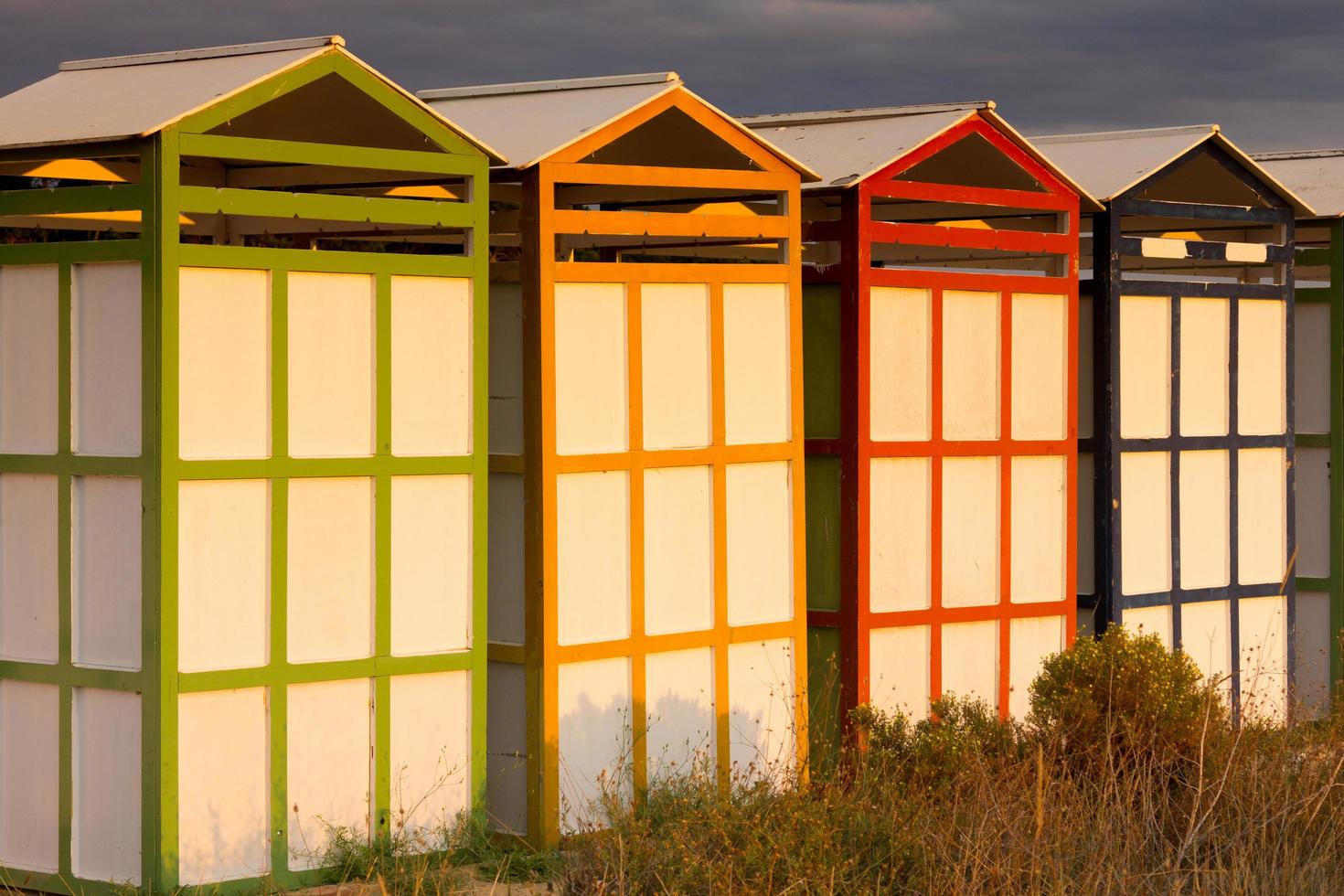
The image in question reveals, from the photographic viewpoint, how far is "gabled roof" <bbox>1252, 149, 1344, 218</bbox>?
11.9 metres

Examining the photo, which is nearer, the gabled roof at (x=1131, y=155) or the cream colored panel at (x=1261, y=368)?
the gabled roof at (x=1131, y=155)

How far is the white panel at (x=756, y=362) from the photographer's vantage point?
8891 millimetres

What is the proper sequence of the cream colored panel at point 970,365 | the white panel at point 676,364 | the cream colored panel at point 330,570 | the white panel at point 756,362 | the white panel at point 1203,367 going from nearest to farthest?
1. the cream colored panel at point 330,570
2. the white panel at point 676,364
3. the white panel at point 756,362
4. the cream colored panel at point 970,365
5. the white panel at point 1203,367

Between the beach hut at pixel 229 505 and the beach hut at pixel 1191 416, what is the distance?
4.07 metres

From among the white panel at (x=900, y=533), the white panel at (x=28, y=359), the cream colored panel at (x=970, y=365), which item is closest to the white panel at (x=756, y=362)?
the white panel at (x=900, y=533)

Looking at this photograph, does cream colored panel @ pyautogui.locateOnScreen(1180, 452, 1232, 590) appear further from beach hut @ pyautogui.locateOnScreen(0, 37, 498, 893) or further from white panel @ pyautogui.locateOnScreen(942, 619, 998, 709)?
beach hut @ pyautogui.locateOnScreen(0, 37, 498, 893)

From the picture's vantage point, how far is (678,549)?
344 inches

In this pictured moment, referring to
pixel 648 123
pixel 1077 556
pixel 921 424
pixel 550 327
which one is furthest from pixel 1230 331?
pixel 550 327

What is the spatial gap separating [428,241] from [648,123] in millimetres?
1211

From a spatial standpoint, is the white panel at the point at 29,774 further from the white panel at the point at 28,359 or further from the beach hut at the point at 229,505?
the white panel at the point at 28,359

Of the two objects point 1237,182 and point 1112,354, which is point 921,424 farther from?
point 1237,182

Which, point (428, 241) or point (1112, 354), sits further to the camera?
point (1112, 354)

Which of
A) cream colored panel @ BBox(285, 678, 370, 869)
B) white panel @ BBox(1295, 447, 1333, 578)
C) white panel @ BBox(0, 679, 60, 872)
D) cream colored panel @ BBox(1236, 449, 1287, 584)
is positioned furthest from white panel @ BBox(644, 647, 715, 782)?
white panel @ BBox(1295, 447, 1333, 578)

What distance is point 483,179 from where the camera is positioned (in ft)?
26.8
